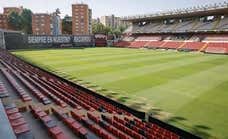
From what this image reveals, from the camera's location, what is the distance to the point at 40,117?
707 centimetres

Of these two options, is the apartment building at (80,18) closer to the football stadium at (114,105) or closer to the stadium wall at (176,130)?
the football stadium at (114,105)

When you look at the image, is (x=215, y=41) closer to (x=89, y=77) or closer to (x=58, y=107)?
(x=89, y=77)

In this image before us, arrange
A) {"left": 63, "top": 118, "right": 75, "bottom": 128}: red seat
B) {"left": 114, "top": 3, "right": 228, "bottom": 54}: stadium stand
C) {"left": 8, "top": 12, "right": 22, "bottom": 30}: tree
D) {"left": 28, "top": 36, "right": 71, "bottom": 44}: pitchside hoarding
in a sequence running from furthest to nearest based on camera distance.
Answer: {"left": 8, "top": 12, "right": 22, "bottom": 30}: tree, {"left": 28, "top": 36, "right": 71, "bottom": 44}: pitchside hoarding, {"left": 114, "top": 3, "right": 228, "bottom": 54}: stadium stand, {"left": 63, "top": 118, "right": 75, "bottom": 128}: red seat

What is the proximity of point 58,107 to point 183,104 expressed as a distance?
239 inches

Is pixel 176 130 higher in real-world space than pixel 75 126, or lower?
lower

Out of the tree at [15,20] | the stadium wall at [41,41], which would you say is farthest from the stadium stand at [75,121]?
the tree at [15,20]

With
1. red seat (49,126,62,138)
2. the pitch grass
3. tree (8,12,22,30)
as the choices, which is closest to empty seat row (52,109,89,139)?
red seat (49,126,62,138)

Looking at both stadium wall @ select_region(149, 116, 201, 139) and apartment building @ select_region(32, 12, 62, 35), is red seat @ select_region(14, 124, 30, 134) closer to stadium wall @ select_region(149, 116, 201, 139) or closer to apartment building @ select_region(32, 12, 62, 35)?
stadium wall @ select_region(149, 116, 201, 139)

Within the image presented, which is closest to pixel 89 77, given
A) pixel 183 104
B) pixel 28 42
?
pixel 183 104

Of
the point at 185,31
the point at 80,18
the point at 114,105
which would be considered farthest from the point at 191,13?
the point at 80,18

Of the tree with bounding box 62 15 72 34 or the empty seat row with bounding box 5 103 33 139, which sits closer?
the empty seat row with bounding box 5 103 33 139

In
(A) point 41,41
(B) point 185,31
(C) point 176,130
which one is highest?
(B) point 185,31

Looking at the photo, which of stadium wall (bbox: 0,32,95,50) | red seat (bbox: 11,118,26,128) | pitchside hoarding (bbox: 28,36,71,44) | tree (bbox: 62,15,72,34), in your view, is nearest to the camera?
red seat (bbox: 11,118,26,128)

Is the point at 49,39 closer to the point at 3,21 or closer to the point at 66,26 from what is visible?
the point at 66,26
